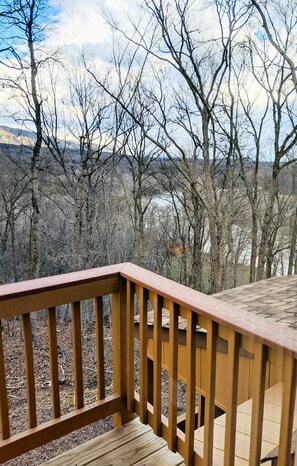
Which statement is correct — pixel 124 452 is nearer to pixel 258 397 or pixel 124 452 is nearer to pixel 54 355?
pixel 54 355

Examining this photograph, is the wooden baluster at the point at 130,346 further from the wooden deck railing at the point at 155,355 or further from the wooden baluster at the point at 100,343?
the wooden baluster at the point at 100,343

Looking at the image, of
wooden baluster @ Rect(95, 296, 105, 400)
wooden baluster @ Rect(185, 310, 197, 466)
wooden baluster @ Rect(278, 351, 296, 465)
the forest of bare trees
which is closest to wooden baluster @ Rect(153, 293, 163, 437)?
wooden baluster @ Rect(185, 310, 197, 466)

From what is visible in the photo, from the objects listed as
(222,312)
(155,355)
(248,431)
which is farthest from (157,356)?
(248,431)

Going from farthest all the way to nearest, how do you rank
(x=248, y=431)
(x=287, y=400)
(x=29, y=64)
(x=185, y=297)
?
(x=29, y=64) → (x=248, y=431) → (x=185, y=297) → (x=287, y=400)

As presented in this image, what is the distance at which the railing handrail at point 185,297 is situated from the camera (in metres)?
0.97

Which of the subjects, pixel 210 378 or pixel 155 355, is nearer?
pixel 210 378

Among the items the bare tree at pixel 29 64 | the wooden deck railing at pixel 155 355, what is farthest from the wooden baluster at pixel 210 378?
the bare tree at pixel 29 64

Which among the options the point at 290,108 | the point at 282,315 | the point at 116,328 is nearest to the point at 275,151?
the point at 290,108

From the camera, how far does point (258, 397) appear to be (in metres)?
1.00

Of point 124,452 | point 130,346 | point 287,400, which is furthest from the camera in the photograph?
point 130,346

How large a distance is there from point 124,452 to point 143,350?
1.45 ft

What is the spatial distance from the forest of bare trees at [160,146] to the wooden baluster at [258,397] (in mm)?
2890

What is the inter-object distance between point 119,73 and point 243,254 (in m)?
4.20

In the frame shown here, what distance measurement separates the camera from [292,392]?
0.90 metres
